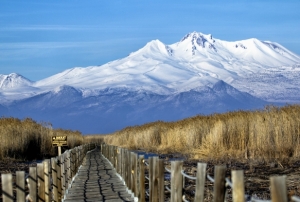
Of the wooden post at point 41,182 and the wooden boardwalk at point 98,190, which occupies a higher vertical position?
the wooden post at point 41,182

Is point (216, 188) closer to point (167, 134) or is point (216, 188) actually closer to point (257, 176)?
point (257, 176)

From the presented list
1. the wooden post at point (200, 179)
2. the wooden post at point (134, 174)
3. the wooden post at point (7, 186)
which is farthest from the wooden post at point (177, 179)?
the wooden post at point (134, 174)

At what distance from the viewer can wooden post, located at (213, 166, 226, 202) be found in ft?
23.4

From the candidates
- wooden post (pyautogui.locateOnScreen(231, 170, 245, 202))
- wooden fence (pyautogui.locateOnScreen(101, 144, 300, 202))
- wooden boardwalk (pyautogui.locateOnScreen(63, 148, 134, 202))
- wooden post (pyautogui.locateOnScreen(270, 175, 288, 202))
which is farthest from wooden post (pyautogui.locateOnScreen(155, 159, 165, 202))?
wooden post (pyautogui.locateOnScreen(270, 175, 288, 202))

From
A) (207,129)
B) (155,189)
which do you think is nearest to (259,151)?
(207,129)

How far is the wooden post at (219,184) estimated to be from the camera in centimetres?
713

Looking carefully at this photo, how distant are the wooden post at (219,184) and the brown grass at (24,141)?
21610 millimetres

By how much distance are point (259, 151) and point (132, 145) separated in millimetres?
29074

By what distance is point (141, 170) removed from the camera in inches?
525

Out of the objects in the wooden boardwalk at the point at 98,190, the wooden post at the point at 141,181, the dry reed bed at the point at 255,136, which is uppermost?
the dry reed bed at the point at 255,136

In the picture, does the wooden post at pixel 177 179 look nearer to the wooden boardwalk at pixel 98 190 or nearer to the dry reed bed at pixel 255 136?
the wooden boardwalk at pixel 98 190

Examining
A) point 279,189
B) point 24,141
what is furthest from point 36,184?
point 24,141

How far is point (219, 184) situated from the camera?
285 inches

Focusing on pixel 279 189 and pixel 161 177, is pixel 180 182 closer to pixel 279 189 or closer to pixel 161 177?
pixel 161 177
